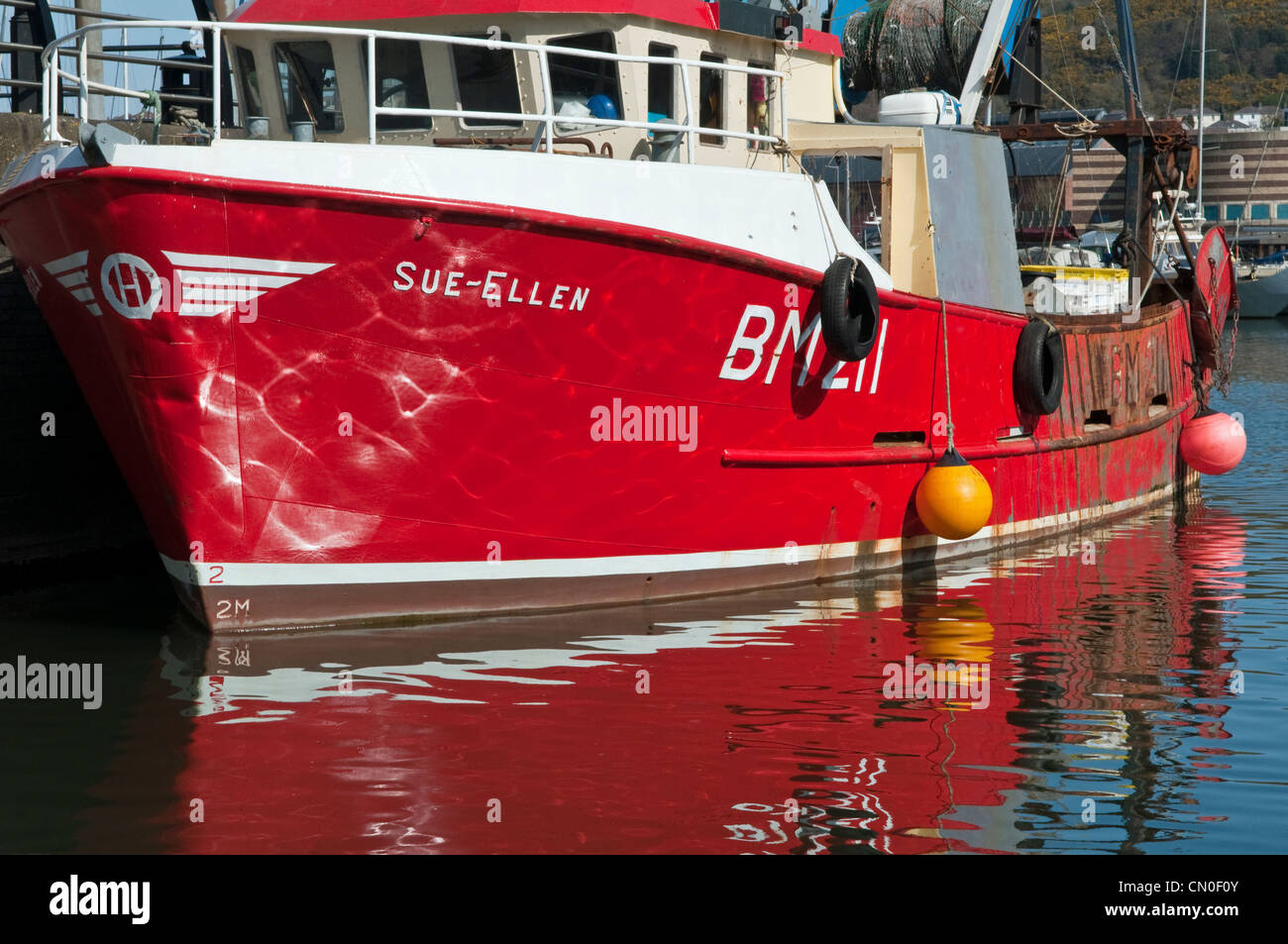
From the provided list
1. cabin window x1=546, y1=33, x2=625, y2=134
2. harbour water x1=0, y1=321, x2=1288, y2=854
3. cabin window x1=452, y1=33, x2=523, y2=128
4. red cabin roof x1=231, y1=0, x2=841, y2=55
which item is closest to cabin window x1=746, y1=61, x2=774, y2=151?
red cabin roof x1=231, y1=0, x2=841, y2=55

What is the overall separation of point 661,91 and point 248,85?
8.73 ft

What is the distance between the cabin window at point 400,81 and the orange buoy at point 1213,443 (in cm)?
860

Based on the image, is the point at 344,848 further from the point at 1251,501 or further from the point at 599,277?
the point at 1251,501

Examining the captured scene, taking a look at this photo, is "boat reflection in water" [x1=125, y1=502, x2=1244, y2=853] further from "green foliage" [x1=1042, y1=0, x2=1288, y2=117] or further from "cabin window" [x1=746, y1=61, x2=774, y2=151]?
"green foliage" [x1=1042, y1=0, x2=1288, y2=117]

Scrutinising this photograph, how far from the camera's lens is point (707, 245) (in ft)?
26.6

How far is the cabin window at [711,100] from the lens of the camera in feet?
30.8

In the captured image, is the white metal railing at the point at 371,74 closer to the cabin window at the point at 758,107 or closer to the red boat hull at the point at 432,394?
the red boat hull at the point at 432,394

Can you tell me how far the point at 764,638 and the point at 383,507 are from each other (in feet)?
7.46

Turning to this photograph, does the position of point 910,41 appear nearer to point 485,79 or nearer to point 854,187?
point 485,79

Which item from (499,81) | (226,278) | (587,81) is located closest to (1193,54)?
(587,81)

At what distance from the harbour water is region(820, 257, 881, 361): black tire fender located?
166cm

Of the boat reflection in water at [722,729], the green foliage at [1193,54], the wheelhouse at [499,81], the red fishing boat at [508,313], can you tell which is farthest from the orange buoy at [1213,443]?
the green foliage at [1193,54]

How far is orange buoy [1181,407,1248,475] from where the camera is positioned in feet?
45.2

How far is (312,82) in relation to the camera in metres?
8.98
